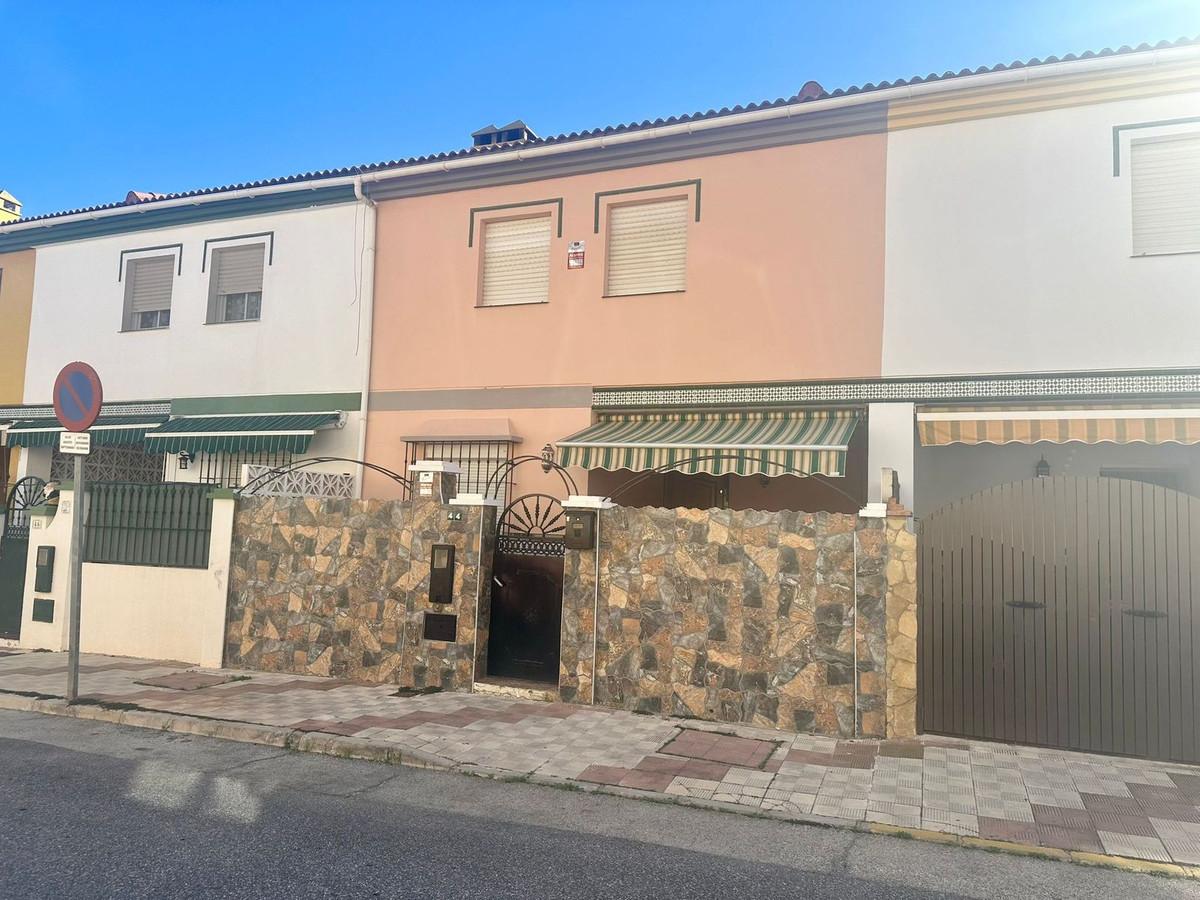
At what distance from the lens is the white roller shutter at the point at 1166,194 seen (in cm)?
968

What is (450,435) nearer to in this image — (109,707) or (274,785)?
(109,707)

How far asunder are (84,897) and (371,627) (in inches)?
226

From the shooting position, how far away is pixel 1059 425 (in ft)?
31.8

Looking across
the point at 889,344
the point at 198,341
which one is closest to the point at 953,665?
the point at 889,344

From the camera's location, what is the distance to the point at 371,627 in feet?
32.4

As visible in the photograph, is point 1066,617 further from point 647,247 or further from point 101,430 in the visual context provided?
point 101,430

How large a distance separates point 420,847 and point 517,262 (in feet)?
31.3

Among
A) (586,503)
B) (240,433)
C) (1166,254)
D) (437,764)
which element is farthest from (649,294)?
(437,764)

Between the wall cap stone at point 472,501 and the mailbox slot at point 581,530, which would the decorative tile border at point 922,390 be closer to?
the wall cap stone at point 472,501

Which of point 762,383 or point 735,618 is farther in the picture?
point 762,383

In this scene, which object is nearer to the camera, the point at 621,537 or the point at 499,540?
the point at 621,537

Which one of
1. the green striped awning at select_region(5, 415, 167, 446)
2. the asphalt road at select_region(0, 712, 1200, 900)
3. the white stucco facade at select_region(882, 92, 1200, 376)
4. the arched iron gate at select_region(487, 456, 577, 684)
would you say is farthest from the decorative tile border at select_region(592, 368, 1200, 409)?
the green striped awning at select_region(5, 415, 167, 446)

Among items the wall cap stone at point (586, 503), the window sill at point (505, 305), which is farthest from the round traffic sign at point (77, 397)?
the window sill at point (505, 305)

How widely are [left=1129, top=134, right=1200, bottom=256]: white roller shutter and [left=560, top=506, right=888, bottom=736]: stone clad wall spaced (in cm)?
526
